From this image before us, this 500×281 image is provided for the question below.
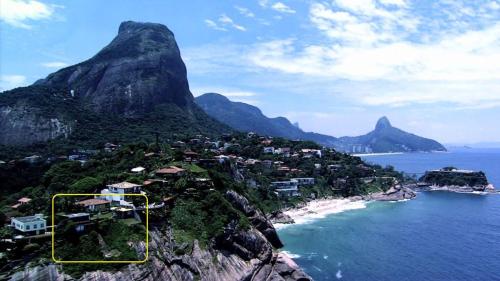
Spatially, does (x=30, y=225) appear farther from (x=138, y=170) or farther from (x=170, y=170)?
(x=138, y=170)

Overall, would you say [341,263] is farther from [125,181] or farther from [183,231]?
[125,181]


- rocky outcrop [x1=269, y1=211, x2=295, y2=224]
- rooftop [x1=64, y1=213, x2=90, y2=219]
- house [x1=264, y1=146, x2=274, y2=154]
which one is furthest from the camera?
house [x1=264, y1=146, x2=274, y2=154]

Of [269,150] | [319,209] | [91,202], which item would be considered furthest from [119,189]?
[269,150]

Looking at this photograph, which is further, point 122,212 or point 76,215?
point 122,212

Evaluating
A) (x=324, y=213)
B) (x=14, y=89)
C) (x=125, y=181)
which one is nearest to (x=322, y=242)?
(x=324, y=213)

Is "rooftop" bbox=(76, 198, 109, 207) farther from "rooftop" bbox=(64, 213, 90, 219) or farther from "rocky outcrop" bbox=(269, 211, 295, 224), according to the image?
"rocky outcrop" bbox=(269, 211, 295, 224)

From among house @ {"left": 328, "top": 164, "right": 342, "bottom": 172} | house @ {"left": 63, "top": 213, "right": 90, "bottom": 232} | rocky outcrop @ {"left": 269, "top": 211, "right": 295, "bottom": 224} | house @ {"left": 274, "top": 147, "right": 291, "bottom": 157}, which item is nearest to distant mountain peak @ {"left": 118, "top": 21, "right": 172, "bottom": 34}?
house @ {"left": 274, "top": 147, "right": 291, "bottom": 157}

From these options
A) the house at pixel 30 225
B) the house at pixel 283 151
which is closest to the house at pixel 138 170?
the house at pixel 30 225
